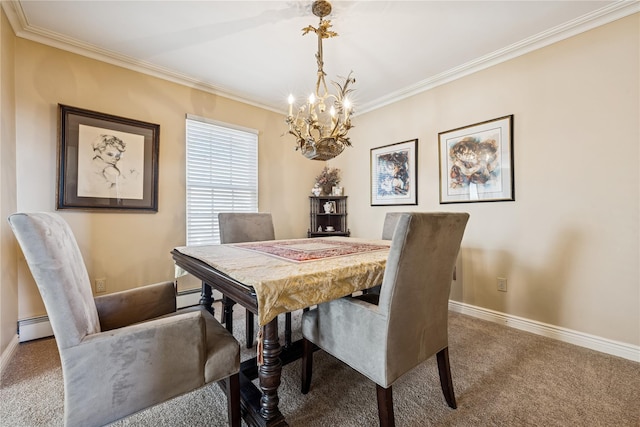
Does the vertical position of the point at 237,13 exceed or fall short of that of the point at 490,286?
it exceeds it

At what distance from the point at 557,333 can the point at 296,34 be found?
11.0ft

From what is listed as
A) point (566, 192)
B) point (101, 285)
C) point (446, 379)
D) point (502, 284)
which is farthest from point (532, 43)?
point (101, 285)

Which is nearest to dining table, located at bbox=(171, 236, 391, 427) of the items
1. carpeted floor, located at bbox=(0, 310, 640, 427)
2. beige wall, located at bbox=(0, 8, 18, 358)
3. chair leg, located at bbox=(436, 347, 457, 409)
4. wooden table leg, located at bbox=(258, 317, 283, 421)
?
wooden table leg, located at bbox=(258, 317, 283, 421)

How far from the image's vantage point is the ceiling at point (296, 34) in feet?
6.36

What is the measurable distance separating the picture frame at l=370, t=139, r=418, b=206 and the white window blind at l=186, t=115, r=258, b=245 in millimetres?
1643

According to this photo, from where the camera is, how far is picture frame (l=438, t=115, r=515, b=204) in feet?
8.11

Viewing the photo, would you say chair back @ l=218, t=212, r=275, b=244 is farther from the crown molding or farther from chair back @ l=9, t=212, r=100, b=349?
the crown molding

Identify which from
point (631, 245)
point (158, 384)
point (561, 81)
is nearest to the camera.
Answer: point (158, 384)

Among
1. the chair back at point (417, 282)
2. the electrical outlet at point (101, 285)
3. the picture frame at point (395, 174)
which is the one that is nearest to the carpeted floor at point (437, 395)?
the chair back at point (417, 282)

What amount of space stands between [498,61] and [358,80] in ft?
4.51

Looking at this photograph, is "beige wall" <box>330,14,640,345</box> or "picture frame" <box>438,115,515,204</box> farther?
"picture frame" <box>438,115,515,204</box>

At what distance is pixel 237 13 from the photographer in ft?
6.54

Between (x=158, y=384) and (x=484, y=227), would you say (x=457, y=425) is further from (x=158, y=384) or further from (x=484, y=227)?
(x=484, y=227)

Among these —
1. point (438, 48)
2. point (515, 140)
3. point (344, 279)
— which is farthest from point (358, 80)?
point (344, 279)
